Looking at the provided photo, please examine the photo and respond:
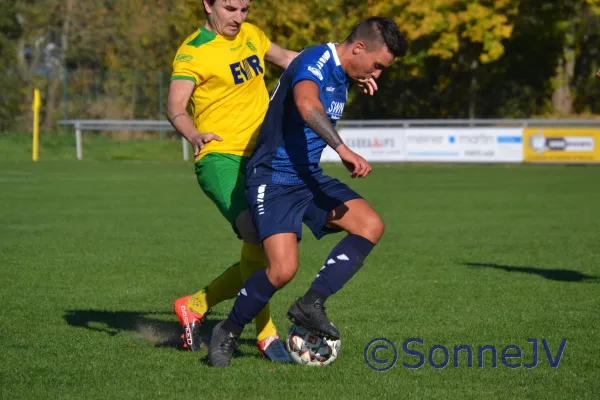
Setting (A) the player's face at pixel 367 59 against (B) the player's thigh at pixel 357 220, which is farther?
(B) the player's thigh at pixel 357 220

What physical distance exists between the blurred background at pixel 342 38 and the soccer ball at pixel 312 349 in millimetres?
28933

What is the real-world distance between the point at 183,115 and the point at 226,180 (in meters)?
0.46

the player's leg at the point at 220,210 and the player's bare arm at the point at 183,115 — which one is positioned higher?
the player's bare arm at the point at 183,115

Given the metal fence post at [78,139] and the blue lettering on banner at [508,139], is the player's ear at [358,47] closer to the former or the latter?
the blue lettering on banner at [508,139]

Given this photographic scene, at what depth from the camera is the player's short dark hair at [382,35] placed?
5.58 metres

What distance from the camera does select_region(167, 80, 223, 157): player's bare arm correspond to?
5.85 m

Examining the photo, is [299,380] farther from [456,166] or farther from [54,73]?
[54,73]

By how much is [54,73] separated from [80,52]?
10174 mm

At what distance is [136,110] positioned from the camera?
35094 mm

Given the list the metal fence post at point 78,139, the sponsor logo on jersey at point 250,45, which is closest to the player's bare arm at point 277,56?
the sponsor logo on jersey at point 250,45

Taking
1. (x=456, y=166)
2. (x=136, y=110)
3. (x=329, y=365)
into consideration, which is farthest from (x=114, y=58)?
(x=329, y=365)

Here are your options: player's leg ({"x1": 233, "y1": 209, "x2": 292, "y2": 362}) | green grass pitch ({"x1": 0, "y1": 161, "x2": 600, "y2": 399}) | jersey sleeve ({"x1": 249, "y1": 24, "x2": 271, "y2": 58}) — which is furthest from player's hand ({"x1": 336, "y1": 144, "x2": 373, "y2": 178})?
jersey sleeve ({"x1": 249, "y1": 24, "x2": 271, "y2": 58})

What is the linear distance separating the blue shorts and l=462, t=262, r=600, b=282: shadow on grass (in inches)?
163

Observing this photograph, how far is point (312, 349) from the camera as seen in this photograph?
5.77 m
